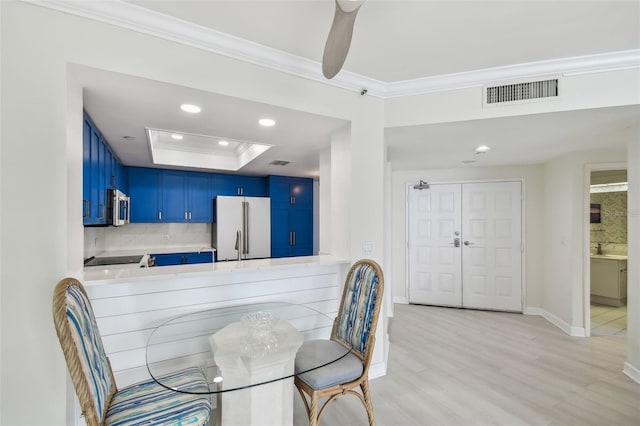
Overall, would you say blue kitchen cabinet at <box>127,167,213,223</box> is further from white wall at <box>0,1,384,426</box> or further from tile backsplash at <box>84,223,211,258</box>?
white wall at <box>0,1,384,426</box>

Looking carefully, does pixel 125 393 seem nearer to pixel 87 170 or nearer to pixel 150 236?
Answer: pixel 87 170

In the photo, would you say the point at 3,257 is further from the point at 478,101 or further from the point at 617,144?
the point at 617,144

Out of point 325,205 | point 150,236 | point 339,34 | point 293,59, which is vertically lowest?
point 150,236

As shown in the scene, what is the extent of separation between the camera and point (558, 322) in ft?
12.5

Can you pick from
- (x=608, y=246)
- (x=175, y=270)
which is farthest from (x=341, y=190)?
(x=608, y=246)

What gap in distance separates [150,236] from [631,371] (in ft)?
20.6

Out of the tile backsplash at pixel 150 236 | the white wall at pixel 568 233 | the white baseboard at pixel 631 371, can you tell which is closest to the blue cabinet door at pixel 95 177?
the tile backsplash at pixel 150 236

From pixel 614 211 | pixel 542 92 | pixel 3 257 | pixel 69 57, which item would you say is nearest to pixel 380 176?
pixel 542 92

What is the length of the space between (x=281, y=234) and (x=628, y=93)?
4.72 meters

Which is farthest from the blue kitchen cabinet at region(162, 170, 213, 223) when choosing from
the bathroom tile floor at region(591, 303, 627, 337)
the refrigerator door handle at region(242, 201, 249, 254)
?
the bathroom tile floor at region(591, 303, 627, 337)

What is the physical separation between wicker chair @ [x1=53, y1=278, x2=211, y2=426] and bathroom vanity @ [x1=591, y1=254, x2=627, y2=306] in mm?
6292

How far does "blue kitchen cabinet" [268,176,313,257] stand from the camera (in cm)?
544

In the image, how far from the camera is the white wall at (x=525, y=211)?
14.0ft

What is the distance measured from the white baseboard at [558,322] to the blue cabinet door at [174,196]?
5.70 m
